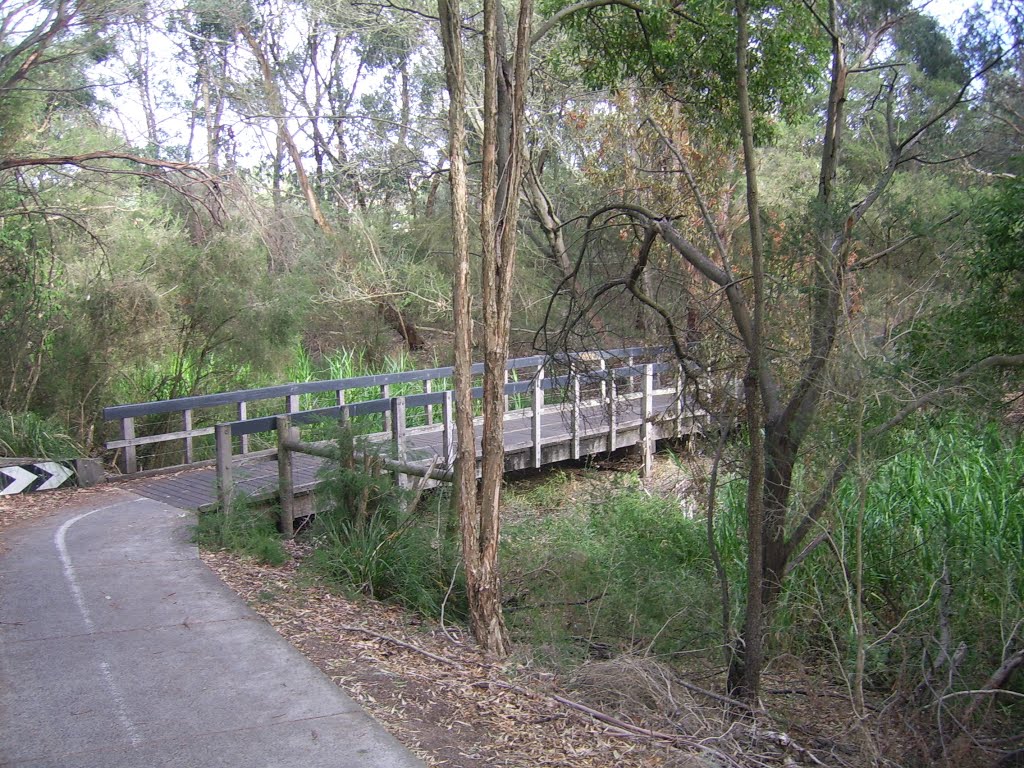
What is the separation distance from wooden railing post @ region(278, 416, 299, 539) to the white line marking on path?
6.62ft

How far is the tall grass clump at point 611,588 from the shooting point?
25.0 ft

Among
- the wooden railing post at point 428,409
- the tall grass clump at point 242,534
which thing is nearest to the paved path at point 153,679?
the tall grass clump at point 242,534

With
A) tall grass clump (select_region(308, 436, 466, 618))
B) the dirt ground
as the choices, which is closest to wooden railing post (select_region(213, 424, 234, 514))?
tall grass clump (select_region(308, 436, 466, 618))

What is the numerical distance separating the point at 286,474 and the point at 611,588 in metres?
3.42

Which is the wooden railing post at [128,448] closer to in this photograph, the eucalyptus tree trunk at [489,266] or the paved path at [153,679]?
the paved path at [153,679]

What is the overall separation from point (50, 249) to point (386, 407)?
5158 mm

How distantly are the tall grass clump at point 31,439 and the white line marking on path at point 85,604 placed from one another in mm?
2283

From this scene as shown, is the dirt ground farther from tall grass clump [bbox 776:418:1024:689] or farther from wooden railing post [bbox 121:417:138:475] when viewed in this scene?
wooden railing post [bbox 121:417:138:475]

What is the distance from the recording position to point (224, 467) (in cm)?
902

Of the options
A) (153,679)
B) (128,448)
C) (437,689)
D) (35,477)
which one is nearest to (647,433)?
(128,448)

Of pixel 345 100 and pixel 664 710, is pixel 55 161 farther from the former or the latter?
pixel 345 100

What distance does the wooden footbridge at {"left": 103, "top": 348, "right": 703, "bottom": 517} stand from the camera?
354 inches

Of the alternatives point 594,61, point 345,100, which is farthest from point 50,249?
point 345,100

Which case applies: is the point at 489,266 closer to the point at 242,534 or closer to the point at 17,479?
the point at 242,534
